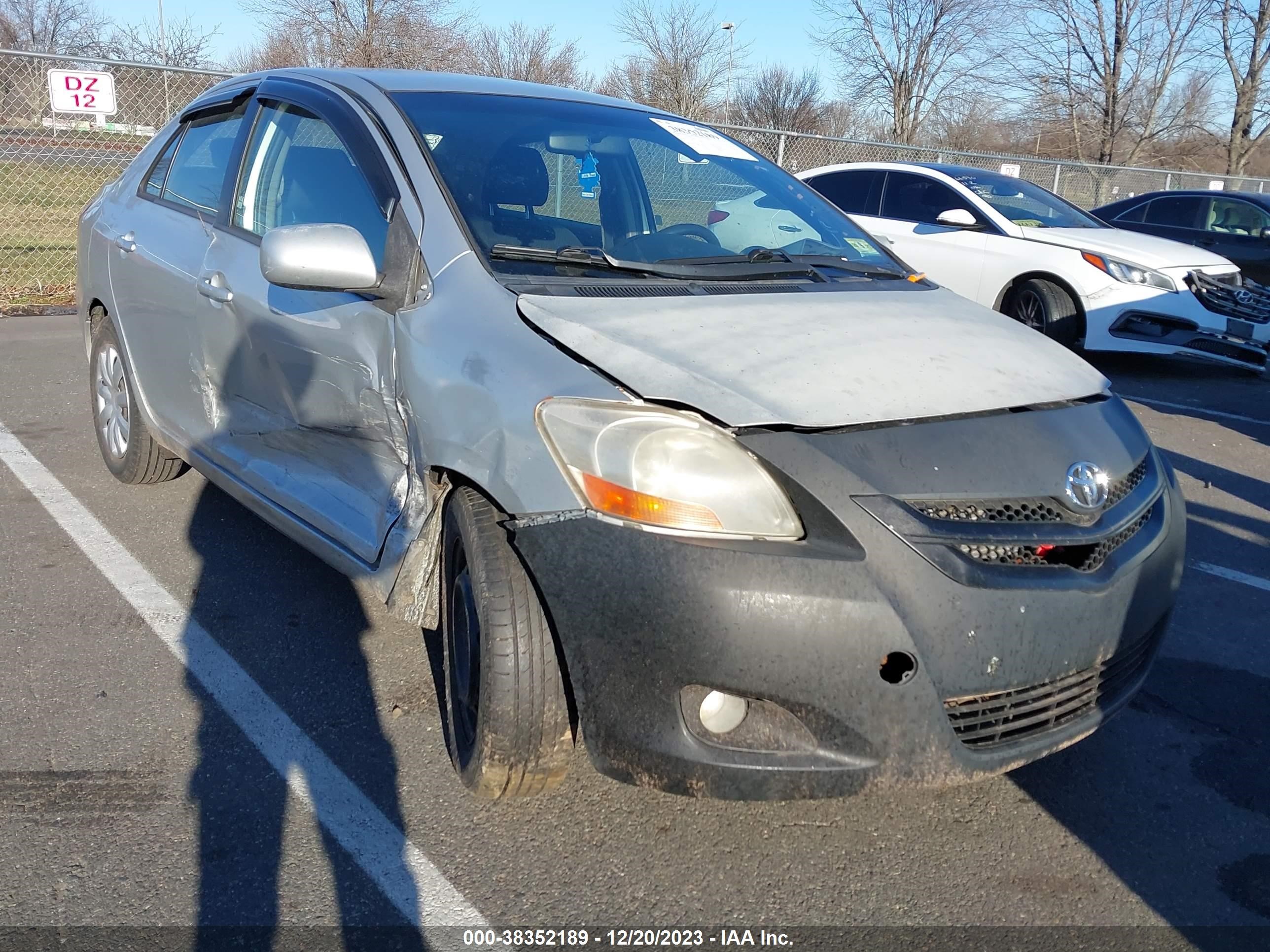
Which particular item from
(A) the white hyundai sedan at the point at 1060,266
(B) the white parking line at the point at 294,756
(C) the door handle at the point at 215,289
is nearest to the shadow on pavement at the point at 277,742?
(B) the white parking line at the point at 294,756

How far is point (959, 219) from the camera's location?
29.2 ft

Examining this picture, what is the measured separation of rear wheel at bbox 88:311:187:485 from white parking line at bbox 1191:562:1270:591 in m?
4.28

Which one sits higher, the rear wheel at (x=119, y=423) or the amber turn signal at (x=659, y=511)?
the amber turn signal at (x=659, y=511)

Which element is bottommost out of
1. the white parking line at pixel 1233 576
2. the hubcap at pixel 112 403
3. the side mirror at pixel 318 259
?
the white parking line at pixel 1233 576

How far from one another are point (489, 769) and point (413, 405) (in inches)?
34.8

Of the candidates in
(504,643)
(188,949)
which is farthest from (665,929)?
(188,949)

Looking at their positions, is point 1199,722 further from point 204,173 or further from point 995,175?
point 995,175

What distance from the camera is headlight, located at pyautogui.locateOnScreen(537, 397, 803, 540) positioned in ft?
7.25

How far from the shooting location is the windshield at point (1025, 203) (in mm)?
9172

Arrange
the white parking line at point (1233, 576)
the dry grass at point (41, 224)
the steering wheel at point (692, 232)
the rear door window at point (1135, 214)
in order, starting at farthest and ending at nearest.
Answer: the rear door window at point (1135, 214) < the dry grass at point (41, 224) < the white parking line at point (1233, 576) < the steering wheel at point (692, 232)

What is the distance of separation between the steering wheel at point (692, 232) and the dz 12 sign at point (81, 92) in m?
8.49

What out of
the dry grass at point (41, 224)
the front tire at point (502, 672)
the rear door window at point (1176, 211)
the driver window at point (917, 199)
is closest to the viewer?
the front tire at point (502, 672)

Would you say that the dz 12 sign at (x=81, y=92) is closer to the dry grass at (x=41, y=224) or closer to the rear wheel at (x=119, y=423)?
the dry grass at (x=41, y=224)

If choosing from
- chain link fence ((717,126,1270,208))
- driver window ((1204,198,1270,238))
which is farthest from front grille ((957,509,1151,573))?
chain link fence ((717,126,1270,208))
